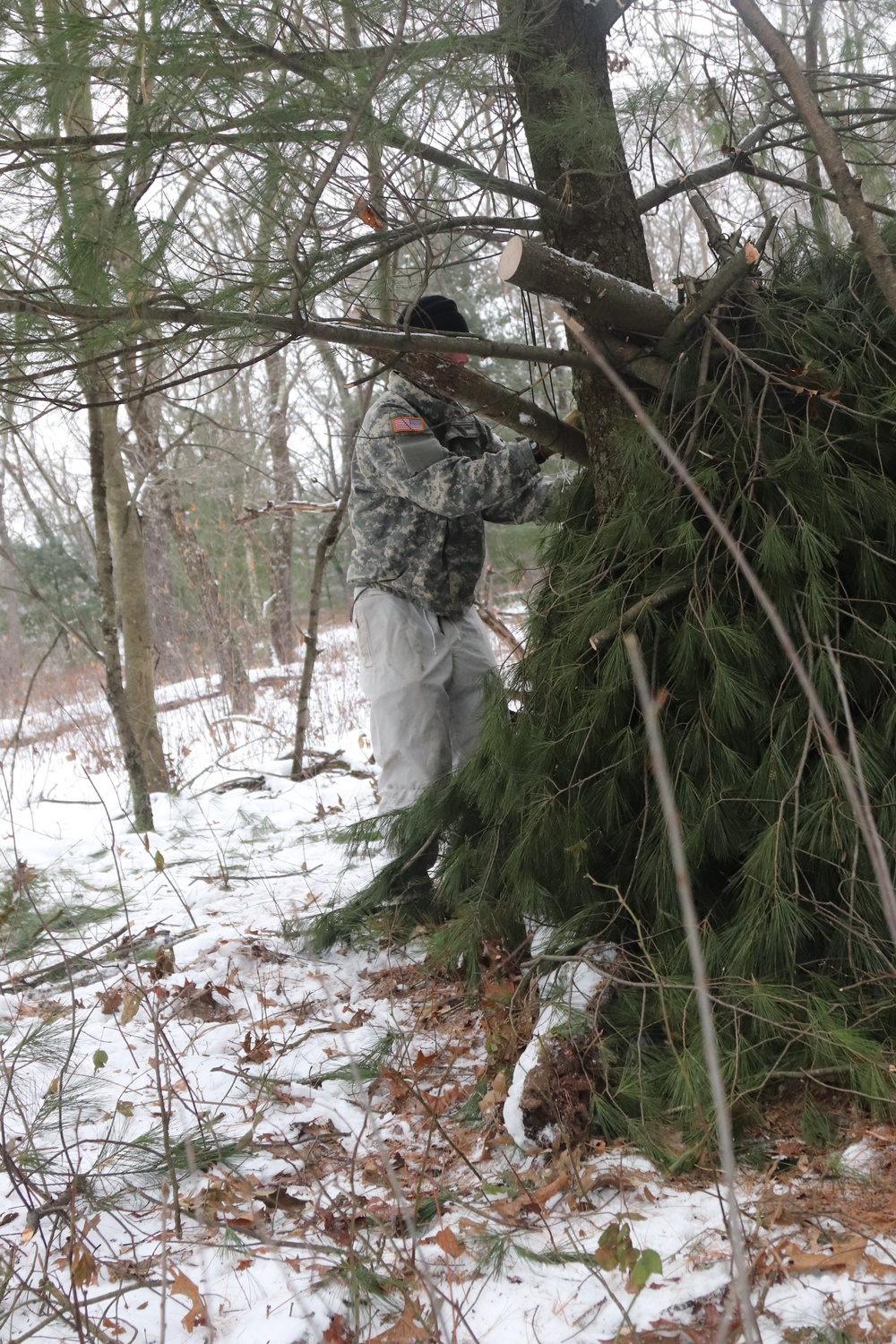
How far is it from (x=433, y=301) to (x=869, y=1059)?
2.68 m

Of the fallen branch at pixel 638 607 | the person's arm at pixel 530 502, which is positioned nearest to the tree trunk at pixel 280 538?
the person's arm at pixel 530 502

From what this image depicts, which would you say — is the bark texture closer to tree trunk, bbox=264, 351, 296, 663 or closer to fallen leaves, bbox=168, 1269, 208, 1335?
fallen leaves, bbox=168, 1269, 208, 1335

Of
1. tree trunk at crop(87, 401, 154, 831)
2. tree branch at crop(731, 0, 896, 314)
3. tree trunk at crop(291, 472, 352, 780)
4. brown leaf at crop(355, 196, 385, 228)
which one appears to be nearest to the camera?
tree branch at crop(731, 0, 896, 314)

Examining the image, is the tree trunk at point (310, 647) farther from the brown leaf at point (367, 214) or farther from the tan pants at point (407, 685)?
the brown leaf at point (367, 214)

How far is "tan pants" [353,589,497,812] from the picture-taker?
3.68 meters

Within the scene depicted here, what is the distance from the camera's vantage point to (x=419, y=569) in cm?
375

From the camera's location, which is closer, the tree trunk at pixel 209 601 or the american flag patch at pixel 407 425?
the american flag patch at pixel 407 425

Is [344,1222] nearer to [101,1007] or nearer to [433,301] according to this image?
[101,1007]

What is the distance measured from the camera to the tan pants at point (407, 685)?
3.68m

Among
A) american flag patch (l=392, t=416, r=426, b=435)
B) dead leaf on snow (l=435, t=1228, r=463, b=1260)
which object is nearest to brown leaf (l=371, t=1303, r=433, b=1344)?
dead leaf on snow (l=435, t=1228, r=463, b=1260)

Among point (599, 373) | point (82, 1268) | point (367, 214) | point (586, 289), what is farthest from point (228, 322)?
point (82, 1268)

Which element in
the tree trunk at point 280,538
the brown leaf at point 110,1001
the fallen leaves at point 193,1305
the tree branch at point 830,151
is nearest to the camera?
the fallen leaves at point 193,1305

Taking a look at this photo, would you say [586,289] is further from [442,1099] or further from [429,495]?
[442,1099]

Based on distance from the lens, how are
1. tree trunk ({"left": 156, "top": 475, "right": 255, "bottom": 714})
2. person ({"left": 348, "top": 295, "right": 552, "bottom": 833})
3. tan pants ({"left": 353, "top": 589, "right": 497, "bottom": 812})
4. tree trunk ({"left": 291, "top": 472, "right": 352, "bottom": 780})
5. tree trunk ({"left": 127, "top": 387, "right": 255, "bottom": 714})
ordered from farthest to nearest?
tree trunk ({"left": 156, "top": 475, "right": 255, "bottom": 714}) < tree trunk ({"left": 127, "top": 387, "right": 255, "bottom": 714}) < tree trunk ({"left": 291, "top": 472, "right": 352, "bottom": 780}) < tan pants ({"left": 353, "top": 589, "right": 497, "bottom": 812}) < person ({"left": 348, "top": 295, "right": 552, "bottom": 833})
